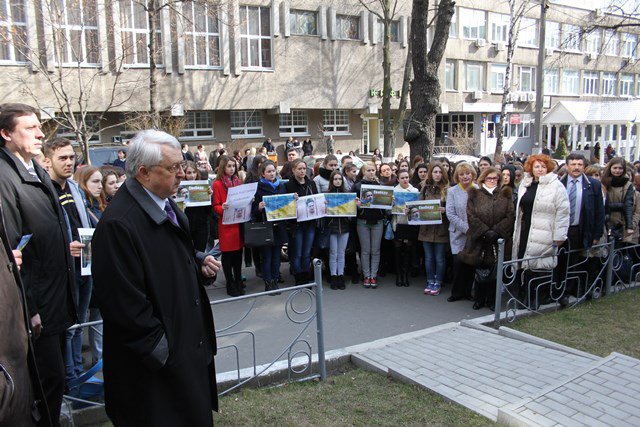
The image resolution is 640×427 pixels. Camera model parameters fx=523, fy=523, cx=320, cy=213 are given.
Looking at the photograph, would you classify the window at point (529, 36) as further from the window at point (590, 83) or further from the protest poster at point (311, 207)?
the protest poster at point (311, 207)

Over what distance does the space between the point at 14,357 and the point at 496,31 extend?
154ft

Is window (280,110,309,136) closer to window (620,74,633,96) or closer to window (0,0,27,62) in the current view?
window (0,0,27,62)

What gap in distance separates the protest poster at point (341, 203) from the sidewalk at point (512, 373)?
266cm

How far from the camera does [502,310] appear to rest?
7.36 m

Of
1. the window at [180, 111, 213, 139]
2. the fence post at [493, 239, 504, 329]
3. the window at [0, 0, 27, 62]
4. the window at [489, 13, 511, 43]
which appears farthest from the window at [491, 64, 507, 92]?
the fence post at [493, 239, 504, 329]

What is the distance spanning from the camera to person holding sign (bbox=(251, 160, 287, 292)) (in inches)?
321

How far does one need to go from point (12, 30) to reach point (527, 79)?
4451 cm

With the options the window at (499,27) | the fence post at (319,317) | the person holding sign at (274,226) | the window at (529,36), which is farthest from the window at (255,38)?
the window at (529,36)

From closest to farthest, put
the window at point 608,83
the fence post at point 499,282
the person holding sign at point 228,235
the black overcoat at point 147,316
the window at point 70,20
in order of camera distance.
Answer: the black overcoat at point 147,316, the fence post at point 499,282, the person holding sign at point 228,235, the window at point 70,20, the window at point 608,83

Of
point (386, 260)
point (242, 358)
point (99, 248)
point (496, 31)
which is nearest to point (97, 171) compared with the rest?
point (242, 358)

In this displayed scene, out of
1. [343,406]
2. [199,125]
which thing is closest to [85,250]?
[343,406]

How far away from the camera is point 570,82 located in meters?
50.1

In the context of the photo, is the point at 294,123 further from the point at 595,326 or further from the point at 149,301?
the point at 149,301

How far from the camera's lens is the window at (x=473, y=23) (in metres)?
41.1
